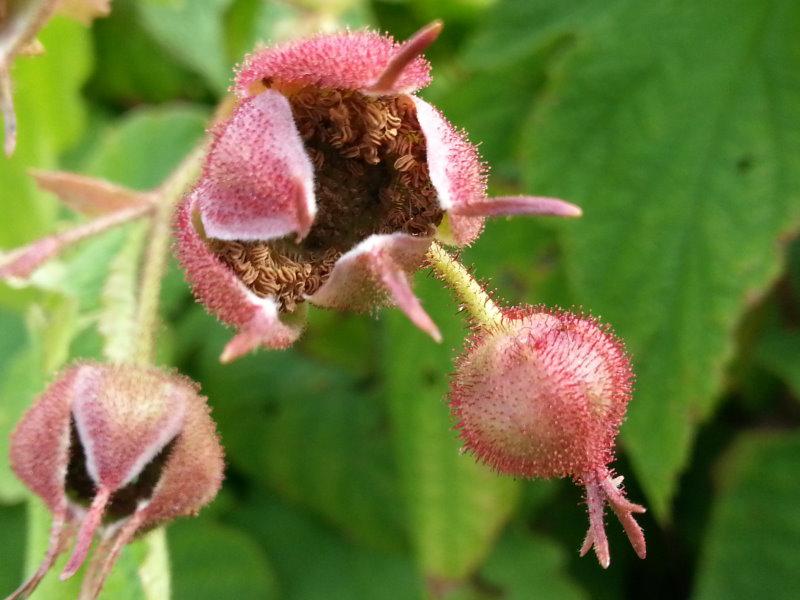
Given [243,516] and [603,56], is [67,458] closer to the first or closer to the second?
[603,56]

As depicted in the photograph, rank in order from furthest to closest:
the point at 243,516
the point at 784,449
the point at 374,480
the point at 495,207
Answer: the point at 243,516 < the point at 374,480 < the point at 784,449 < the point at 495,207

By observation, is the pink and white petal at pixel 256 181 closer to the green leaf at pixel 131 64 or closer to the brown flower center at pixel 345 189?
the brown flower center at pixel 345 189

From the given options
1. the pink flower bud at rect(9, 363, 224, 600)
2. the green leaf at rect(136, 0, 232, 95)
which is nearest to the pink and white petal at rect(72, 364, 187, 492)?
the pink flower bud at rect(9, 363, 224, 600)

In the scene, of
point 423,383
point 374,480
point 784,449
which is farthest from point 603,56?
point 374,480

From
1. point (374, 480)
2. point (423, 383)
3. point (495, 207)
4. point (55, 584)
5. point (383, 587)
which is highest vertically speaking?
point (495, 207)

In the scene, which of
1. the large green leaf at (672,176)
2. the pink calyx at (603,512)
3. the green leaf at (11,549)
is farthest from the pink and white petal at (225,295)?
the green leaf at (11,549)

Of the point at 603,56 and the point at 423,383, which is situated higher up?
the point at 603,56
